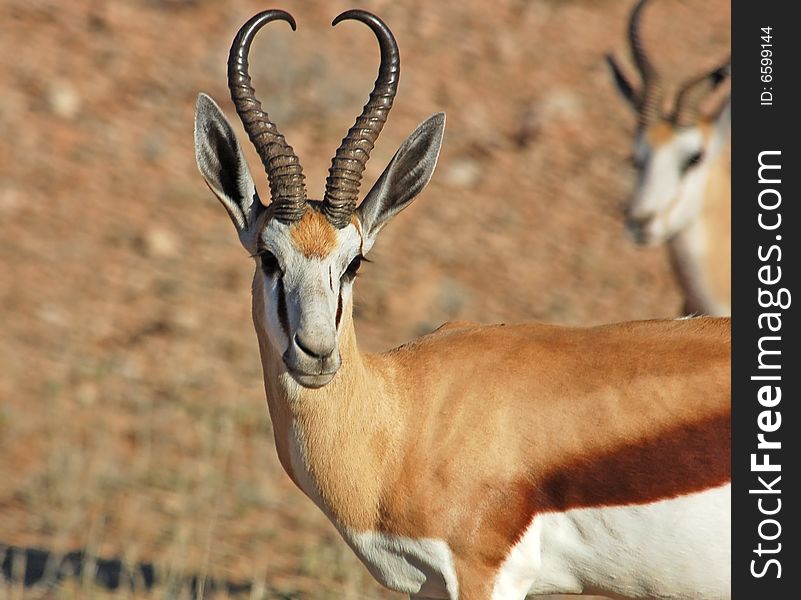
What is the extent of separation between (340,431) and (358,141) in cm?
120

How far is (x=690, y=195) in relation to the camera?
32.6 feet

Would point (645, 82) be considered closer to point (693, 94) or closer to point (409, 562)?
point (693, 94)

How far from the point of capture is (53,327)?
11148 mm

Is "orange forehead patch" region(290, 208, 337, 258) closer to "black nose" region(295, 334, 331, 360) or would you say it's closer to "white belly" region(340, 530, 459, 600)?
"black nose" region(295, 334, 331, 360)

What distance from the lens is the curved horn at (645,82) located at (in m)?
10.7

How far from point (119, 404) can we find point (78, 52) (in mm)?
7200

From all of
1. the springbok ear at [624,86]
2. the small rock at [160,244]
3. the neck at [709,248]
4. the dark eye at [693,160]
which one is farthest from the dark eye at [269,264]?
the small rock at [160,244]

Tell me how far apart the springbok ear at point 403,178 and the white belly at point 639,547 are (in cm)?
144

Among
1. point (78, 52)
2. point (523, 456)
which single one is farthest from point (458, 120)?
point (523, 456)

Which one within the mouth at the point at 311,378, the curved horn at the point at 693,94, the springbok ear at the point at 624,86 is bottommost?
the mouth at the point at 311,378

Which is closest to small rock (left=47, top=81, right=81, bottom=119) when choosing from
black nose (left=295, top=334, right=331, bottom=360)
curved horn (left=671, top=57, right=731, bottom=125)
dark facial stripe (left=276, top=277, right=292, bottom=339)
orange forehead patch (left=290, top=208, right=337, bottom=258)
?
curved horn (left=671, top=57, right=731, bottom=125)

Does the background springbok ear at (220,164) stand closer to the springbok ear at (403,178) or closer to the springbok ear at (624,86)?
Answer: the springbok ear at (403,178)

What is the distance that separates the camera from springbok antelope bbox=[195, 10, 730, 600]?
513cm
